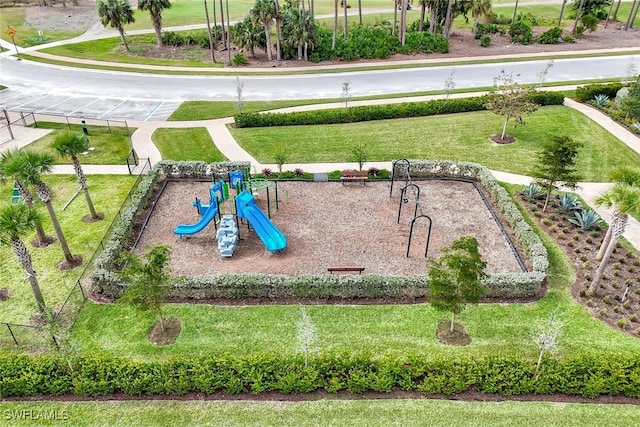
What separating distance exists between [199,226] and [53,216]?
5.51 m

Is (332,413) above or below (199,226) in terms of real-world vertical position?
below

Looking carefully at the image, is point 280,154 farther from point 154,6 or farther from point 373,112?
point 154,6

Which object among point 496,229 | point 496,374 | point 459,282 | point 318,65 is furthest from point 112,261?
point 318,65

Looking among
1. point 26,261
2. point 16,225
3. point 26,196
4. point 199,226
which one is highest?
point 16,225

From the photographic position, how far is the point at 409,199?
22.6 meters

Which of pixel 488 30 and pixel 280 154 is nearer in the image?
pixel 280 154

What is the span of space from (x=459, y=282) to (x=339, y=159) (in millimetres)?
14201

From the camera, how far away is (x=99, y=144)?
2855 centimetres

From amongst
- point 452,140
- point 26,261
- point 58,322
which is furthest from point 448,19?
point 58,322

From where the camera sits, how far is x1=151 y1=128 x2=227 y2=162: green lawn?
26.9m

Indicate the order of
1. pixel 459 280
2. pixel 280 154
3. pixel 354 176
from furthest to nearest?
pixel 280 154 → pixel 354 176 → pixel 459 280

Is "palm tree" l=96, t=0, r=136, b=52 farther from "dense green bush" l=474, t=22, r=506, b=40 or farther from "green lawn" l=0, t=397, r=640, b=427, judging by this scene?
"green lawn" l=0, t=397, r=640, b=427

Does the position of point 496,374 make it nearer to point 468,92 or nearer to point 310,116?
point 310,116

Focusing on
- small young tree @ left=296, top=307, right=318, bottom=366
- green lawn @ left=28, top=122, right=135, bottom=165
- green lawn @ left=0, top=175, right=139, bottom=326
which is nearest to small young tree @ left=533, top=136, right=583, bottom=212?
small young tree @ left=296, top=307, right=318, bottom=366
